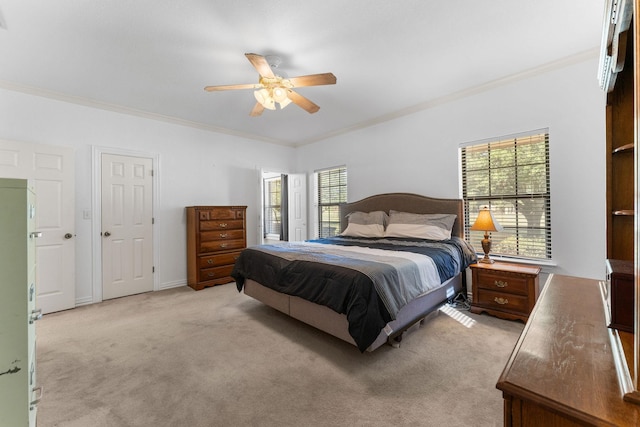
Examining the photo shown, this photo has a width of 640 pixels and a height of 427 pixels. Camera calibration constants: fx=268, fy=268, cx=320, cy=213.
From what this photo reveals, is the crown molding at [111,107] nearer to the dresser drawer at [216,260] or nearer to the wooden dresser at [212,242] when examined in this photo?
the wooden dresser at [212,242]

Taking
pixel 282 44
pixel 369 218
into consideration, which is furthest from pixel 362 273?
pixel 369 218

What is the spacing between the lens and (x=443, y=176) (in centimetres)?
378

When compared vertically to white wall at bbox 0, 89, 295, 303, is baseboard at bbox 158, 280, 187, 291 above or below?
below

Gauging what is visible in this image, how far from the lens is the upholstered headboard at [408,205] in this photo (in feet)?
11.7

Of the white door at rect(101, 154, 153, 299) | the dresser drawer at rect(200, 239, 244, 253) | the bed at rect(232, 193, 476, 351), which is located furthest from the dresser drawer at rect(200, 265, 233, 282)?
the bed at rect(232, 193, 476, 351)

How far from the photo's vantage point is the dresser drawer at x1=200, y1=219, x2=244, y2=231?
14.2 ft

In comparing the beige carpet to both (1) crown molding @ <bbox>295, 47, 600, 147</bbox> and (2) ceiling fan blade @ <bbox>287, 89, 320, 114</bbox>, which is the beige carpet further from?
(1) crown molding @ <bbox>295, 47, 600, 147</bbox>

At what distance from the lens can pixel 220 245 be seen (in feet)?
14.7

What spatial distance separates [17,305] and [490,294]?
3.63 meters

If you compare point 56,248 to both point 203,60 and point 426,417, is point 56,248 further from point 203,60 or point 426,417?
point 426,417

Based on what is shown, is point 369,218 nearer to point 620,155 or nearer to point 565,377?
point 620,155

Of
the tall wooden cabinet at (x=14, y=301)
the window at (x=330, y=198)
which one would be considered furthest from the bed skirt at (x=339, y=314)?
the window at (x=330, y=198)

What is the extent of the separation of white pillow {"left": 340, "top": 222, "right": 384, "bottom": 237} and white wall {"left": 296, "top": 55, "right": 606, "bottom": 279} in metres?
0.75

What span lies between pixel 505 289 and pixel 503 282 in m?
0.07
